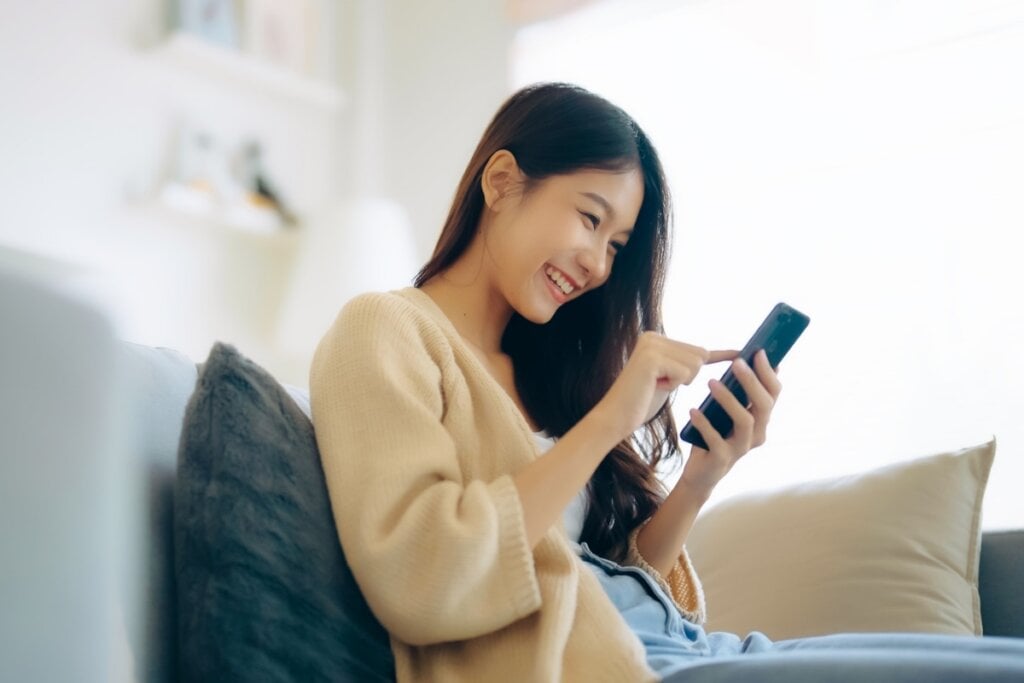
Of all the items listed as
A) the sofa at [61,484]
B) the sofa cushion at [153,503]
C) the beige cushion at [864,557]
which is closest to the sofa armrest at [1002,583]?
the beige cushion at [864,557]

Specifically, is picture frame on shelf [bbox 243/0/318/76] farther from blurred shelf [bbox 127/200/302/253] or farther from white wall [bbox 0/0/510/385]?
blurred shelf [bbox 127/200/302/253]

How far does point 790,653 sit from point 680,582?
0.47m

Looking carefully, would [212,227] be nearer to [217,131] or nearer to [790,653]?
[217,131]

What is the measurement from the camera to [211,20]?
8.70 ft

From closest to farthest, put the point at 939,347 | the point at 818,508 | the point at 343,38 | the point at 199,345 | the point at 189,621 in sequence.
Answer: the point at 189,621, the point at 818,508, the point at 939,347, the point at 199,345, the point at 343,38

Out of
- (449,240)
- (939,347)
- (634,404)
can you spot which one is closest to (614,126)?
(449,240)

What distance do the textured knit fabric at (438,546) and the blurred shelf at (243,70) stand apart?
6.02ft

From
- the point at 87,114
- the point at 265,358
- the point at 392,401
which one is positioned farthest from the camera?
the point at 265,358

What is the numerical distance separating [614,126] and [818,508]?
2.00ft

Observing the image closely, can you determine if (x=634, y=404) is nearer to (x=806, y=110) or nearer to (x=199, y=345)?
(x=806, y=110)

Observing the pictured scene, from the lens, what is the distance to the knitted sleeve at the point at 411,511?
82cm

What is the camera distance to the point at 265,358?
2.79 metres

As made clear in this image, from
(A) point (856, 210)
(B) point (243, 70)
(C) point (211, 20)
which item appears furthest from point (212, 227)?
(A) point (856, 210)

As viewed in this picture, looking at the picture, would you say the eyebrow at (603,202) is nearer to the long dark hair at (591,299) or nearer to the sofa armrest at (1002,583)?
the long dark hair at (591,299)
